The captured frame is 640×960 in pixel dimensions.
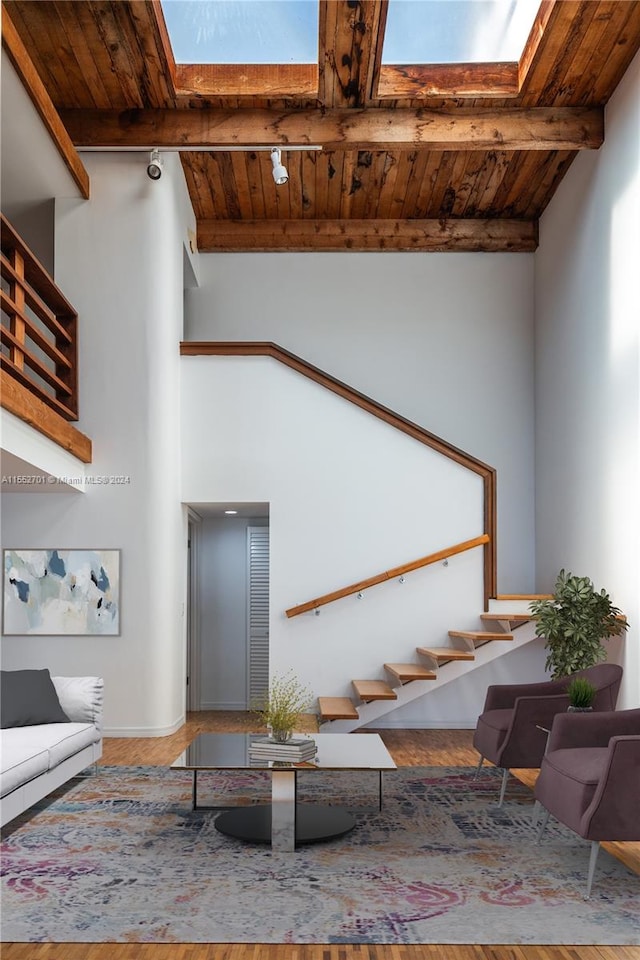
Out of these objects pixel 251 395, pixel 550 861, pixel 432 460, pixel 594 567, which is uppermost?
pixel 251 395

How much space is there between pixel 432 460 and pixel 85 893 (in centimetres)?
555

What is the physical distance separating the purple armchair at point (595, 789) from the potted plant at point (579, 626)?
6.74ft

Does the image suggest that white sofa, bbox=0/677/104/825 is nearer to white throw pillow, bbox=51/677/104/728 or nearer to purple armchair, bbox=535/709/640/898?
white throw pillow, bbox=51/677/104/728

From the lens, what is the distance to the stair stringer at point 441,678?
8016 millimetres

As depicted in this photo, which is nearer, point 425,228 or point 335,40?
point 335,40

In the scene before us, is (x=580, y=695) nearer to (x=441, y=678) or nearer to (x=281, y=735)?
(x=281, y=735)

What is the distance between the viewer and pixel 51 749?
5.22 metres

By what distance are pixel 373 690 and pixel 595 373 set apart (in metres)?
3.24

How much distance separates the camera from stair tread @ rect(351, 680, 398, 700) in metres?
7.69

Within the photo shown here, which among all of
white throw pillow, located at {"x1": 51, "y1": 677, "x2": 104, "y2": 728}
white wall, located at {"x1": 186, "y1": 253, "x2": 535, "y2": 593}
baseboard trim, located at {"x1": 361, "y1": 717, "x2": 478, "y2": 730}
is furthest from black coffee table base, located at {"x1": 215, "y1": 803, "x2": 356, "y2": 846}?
white wall, located at {"x1": 186, "y1": 253, "x2": 535, "y2": 593}

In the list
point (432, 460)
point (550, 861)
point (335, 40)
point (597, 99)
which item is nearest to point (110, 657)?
point (432, 460)

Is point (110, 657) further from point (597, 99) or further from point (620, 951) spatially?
point (597, 99)

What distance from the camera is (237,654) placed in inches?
386

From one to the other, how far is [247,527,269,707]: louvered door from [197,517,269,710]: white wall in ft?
0.20
